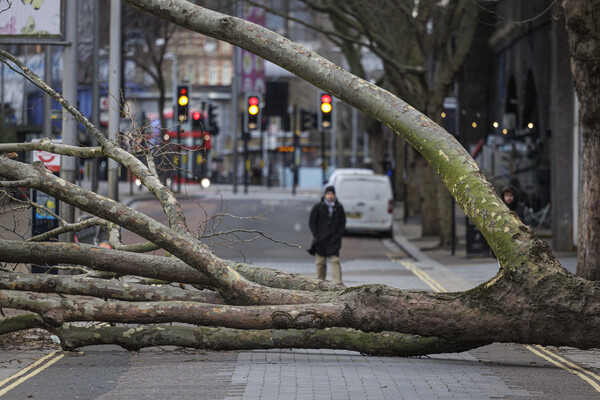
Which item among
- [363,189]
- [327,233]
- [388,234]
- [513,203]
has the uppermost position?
[363,189]

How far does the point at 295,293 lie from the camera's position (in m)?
9.84

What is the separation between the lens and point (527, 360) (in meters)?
10.1

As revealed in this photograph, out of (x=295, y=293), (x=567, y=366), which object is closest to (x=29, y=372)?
(x=295, y=293)

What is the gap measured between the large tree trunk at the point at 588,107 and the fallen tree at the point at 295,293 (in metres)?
4.06

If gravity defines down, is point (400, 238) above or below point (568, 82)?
below

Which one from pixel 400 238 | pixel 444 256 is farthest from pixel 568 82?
pixel 400 238

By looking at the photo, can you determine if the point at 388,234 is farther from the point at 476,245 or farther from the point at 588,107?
the point at 588,107

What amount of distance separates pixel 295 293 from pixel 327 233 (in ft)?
22.9

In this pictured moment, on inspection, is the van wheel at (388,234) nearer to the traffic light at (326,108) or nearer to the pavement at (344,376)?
the traffic light at (326,108)

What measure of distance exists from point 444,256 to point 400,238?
17.8 feet

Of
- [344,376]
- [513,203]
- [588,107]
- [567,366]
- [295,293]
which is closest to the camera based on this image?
[344,376]

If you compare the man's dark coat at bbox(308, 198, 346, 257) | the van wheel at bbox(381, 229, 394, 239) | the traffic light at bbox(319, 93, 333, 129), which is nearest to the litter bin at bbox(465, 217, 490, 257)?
the man's dark coat at bbox(308, 198, 346, 257)

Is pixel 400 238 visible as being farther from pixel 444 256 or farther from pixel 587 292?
pixel 587 292

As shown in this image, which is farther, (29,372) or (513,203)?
(513,203)
